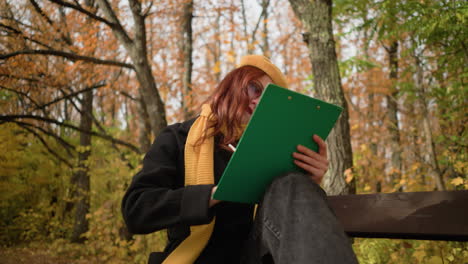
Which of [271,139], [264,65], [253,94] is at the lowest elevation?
[271,139]

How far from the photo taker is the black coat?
122cm

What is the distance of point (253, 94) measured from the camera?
1.68 metres

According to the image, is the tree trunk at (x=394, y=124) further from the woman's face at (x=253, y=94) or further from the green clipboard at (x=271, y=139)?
the green clipboard at (x=271, y=139)

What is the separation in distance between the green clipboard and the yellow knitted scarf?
27 centimetres

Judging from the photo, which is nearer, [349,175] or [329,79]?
[349,175]

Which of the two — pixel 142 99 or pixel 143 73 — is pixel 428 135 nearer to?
pixel 143 73

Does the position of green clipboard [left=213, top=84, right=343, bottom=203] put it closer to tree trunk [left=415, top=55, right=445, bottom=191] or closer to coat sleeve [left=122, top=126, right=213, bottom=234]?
coat sleeve [left=122, top=126, right=213, bottom=234]

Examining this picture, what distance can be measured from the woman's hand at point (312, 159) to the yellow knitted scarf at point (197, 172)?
42 cm

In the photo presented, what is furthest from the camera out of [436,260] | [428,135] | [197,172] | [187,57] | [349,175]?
[187,57]

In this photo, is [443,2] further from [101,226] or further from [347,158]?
[101,226]

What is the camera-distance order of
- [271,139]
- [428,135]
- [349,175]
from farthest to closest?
[428,135] → [349,175] → [271,139]

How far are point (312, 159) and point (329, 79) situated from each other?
8.03ft

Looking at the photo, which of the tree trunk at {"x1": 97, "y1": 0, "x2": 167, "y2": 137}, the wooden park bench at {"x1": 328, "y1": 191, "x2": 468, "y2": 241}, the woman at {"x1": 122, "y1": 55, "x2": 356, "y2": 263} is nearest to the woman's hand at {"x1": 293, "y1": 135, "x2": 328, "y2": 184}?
the woman at {"x1": 122, "y1": 55, "x2": 356, "y2": 263}

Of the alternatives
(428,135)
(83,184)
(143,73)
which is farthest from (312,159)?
(83,184)
